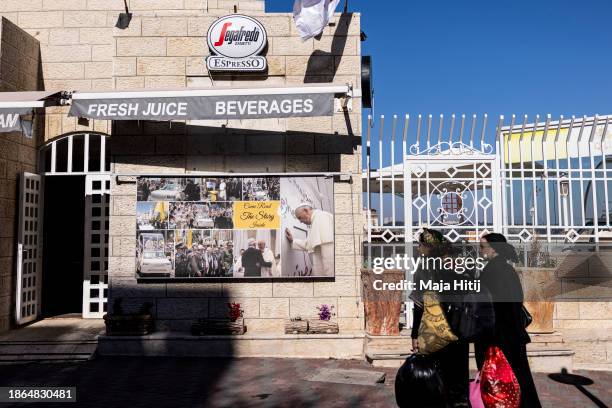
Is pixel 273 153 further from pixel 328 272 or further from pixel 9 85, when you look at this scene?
pixel 9 85

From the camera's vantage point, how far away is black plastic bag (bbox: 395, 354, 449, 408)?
11.6 feet

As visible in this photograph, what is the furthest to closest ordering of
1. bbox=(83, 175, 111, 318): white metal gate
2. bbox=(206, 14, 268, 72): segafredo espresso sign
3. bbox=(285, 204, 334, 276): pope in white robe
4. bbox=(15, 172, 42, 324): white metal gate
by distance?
bbox=(83, 175, 111, 318): white metal gate, bbox=(15, 172, 42, 324): white metal gate, bbox=(206, 14, 268, 72): segafredo espresso sign, bbox=(285, 204, 334, 276): pope in white robe

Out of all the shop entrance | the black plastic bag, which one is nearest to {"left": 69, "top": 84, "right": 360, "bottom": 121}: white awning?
the shop entrance

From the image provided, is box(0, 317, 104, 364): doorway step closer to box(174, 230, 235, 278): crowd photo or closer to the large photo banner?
the large photo banner

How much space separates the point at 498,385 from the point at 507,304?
1.15m

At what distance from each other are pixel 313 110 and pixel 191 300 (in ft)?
11.2

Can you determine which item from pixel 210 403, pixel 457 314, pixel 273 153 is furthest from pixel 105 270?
pixel 457 314

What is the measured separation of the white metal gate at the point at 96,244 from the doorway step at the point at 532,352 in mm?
5306

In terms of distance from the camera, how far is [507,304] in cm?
448

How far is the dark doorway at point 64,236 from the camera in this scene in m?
12.7

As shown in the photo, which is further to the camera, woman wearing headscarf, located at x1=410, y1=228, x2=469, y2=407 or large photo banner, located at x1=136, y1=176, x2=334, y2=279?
large photo banner, located at x1=136, y1=176, x2=334, y2=279

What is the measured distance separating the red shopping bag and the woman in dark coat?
34.3 inches

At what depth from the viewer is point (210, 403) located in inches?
218

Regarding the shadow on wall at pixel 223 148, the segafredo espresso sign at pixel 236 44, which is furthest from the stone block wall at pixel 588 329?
the segafredo espresso sign at pixel 236 44
